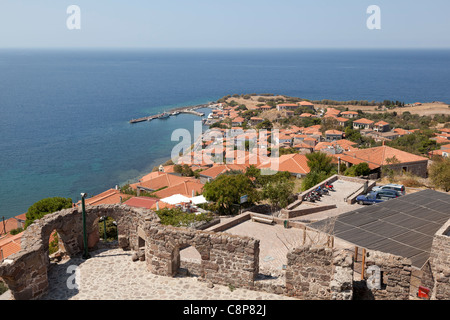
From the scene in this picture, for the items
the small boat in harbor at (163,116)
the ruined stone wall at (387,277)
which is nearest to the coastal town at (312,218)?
the ruined stone wall at (387,277)

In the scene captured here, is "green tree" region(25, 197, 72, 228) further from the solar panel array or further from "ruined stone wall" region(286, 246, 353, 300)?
"ruined stone wall" region(286, 246, 353, 300)

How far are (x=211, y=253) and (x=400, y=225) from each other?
9.01 m

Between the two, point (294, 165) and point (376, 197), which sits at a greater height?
point (376, 197)

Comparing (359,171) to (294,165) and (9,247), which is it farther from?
(9,247)

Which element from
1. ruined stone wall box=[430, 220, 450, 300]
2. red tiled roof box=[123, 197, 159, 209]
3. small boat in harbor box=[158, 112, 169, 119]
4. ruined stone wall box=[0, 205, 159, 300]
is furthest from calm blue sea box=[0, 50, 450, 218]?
ruined stone wall box=[430, 220, 450, 300]

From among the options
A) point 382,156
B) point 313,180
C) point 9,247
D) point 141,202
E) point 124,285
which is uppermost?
point 124,285

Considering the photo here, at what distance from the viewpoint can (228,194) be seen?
22.6 m

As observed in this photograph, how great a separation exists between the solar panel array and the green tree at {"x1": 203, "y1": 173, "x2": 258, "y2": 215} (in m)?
7.35

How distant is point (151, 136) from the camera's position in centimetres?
8338

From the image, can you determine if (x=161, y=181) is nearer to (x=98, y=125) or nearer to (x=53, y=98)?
(x=98, y=125)

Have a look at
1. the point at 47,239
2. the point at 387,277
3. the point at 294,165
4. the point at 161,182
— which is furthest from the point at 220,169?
the point at 387,277

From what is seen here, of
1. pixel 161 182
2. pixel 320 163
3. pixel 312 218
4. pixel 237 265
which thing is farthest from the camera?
pixel 161 182

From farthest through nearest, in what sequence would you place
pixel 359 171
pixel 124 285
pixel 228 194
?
pixel 359 171, pixel 228 194, pixel 124 285

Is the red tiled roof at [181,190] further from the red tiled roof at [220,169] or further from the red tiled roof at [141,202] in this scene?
the red tiled roof at [220,169]
